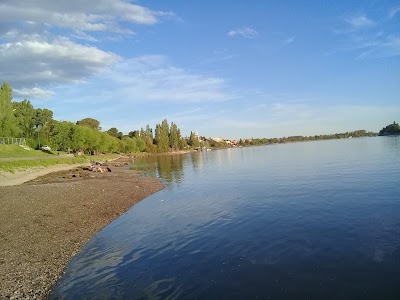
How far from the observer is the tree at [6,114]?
98162 millimetres

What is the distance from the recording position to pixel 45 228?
942 inches

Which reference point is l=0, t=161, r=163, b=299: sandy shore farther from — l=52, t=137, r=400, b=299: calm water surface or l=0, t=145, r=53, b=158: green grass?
l=0, t=145, r=53, b=158: green grass

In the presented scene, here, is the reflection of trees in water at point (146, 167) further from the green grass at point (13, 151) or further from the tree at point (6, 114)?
the tree at point (6, 114)

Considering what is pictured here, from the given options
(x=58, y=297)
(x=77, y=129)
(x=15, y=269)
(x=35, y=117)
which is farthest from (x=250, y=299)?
(x=35, y=117)

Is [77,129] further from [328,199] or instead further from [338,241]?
[338,241]

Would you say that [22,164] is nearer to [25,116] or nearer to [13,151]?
[13,151]

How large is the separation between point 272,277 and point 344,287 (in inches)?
128

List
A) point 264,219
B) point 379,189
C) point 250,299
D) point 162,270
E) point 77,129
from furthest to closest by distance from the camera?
1. point 77,129
2. point 379,189
3. point 264,219
4. point 162,270
5. point 250,299

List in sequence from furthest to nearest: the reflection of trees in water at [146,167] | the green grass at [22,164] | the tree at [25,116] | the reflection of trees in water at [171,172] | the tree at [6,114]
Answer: the tree at [25,116]
the tree at [6,114]
the reflection of trees in water at [146,167]
the reflection of trees in water at [171,172]
the green grass at [22,164]

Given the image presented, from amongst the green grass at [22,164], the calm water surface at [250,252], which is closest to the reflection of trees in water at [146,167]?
the green grass at [22,164]

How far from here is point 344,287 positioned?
14.3 metres

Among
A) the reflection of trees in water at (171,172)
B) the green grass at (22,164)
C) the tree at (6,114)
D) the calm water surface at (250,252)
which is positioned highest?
the tree at (6,114)

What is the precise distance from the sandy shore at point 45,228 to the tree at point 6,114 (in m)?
68.9

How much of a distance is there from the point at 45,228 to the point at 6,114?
94483 mm
